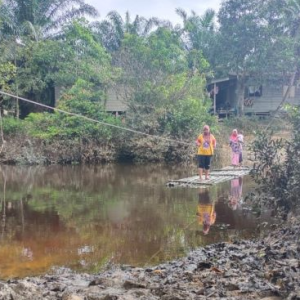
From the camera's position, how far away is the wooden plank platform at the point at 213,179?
1136 cm

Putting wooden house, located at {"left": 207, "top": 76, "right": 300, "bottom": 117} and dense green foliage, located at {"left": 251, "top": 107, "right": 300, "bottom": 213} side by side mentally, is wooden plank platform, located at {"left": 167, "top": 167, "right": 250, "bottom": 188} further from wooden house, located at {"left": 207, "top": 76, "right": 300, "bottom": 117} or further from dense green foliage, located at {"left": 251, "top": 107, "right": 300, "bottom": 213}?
wooden house, located at {"left": 207, "top": 76, "right": 300, "bottom": 117}

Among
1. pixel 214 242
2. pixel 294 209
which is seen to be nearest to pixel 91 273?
pixel 214 242

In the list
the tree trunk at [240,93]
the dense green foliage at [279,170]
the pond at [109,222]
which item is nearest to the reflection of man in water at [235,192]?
the pond at [109,222]

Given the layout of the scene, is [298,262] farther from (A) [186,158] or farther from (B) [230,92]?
(B) [230,92]

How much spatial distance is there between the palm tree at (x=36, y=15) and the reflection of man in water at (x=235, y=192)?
14.6 metres

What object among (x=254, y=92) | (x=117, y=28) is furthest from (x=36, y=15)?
(x=254, y=92)

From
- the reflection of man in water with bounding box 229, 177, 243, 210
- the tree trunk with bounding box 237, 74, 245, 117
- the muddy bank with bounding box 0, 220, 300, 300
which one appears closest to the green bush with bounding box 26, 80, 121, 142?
the reflection of man in water with bounding box 229, 177, 243, 210

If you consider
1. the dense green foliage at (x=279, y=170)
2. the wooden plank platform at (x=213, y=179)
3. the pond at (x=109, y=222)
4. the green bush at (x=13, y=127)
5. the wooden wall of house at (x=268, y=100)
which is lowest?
the pond at (x=109, y=222)

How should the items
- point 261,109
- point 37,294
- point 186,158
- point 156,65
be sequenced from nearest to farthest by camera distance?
1. point 37,294
2. point 186,158
3. point 156,65
4. point 261,109

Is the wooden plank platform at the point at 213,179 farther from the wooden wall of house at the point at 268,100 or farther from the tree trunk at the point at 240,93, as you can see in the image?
the wooden wall of house at the point at 268,100

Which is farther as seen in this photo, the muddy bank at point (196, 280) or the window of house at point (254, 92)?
the window of house at point (254, 92)

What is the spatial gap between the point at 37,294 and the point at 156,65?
1686 cm

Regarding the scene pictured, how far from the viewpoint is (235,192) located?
10.9m

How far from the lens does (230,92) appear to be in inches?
1219
